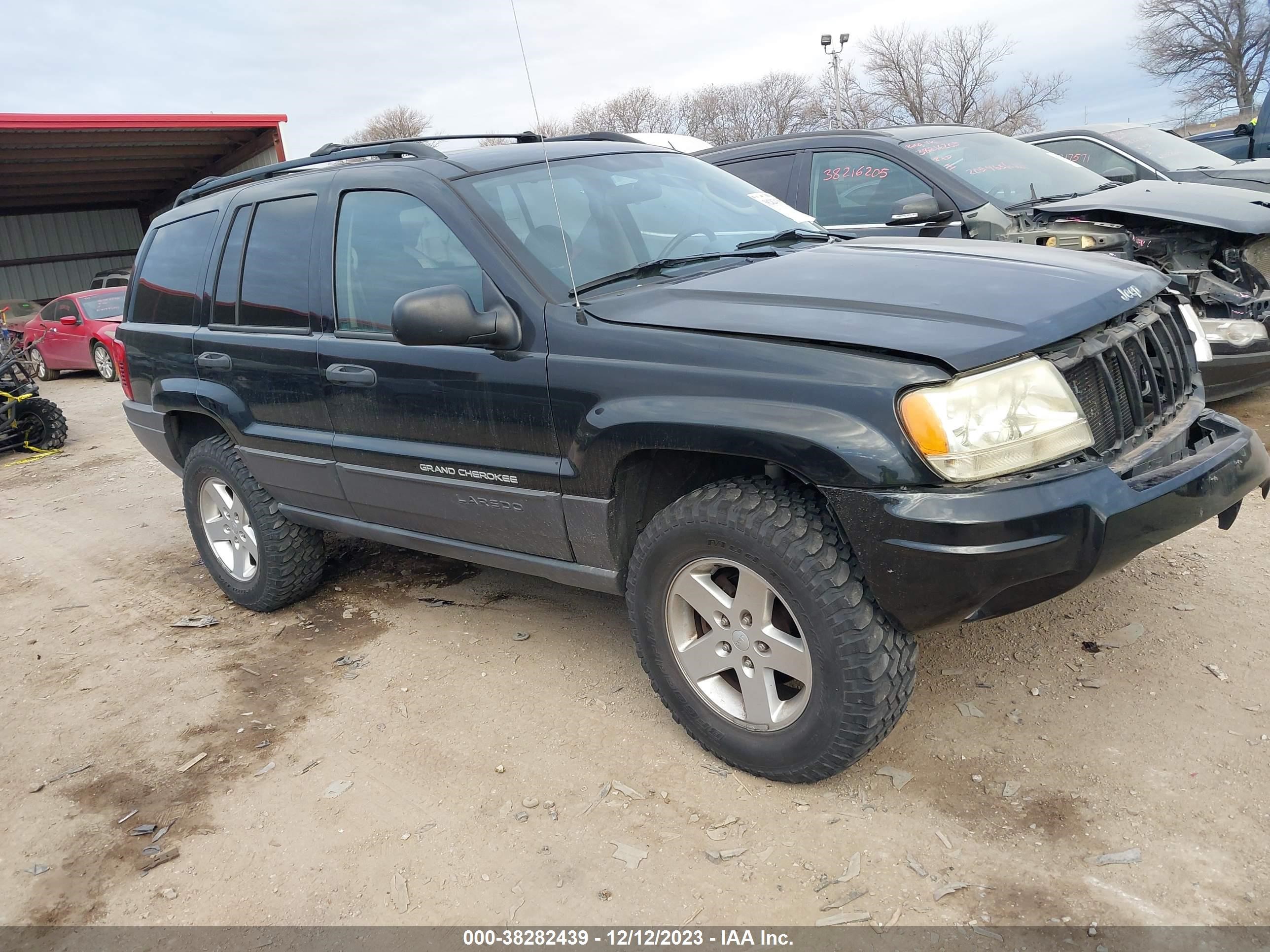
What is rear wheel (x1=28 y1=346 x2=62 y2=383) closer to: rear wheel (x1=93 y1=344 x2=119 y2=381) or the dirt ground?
rear wheel (x1=93 y1=344 x2=119 y2=381)

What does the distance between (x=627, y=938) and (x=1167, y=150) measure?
29.9 ft

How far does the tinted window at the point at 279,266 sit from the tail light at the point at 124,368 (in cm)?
128

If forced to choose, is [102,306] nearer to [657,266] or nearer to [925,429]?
[657,266]

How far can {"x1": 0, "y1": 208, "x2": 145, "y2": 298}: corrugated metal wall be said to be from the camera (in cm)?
2811

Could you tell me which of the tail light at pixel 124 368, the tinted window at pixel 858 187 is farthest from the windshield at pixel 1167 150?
the tail light at pixel 124 368

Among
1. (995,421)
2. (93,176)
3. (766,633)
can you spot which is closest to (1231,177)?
(995,421)

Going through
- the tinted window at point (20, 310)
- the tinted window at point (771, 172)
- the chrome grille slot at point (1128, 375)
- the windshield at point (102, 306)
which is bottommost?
the chrome grille slot at point (1128, 375)

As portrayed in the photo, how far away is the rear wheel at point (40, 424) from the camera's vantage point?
9.71m

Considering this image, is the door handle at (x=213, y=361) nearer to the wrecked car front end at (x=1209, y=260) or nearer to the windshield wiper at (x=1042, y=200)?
the wrecked car front end at (x=1209, y=260)

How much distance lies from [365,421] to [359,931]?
75.5 inches

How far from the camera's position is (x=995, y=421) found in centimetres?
246

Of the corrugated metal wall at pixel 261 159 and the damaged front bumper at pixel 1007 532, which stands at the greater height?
the corrugated metal wall at pixel 261 159

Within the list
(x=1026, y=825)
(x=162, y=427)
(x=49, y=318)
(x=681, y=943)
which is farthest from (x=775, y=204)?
(x=49, y=318)

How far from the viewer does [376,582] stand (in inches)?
199
